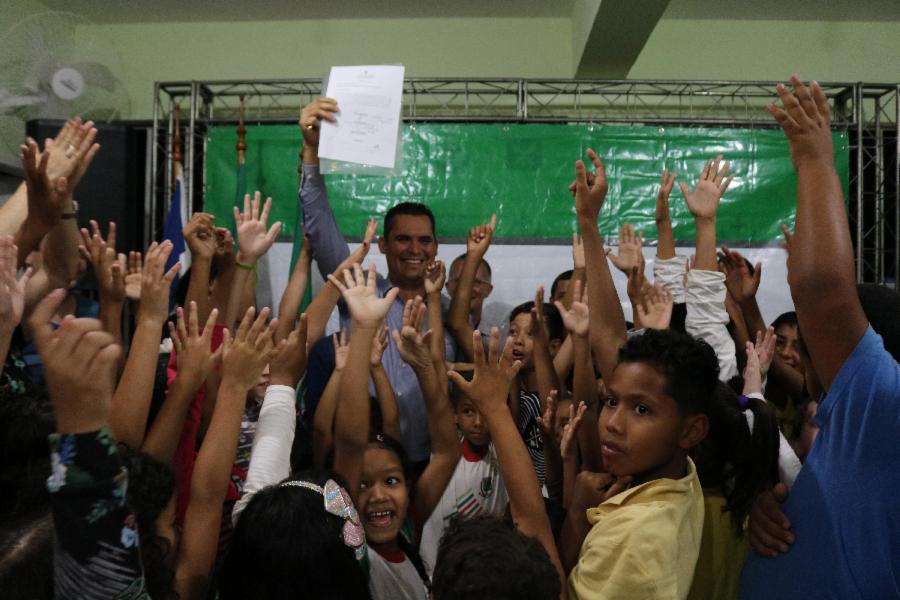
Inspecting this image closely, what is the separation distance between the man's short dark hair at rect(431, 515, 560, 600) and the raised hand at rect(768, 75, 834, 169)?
67 centimetres

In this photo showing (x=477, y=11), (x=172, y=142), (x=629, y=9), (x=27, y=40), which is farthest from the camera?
(x=477, y=11)

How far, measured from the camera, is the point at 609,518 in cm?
119

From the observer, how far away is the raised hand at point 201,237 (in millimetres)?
2098

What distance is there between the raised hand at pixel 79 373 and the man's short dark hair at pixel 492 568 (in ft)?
1.73

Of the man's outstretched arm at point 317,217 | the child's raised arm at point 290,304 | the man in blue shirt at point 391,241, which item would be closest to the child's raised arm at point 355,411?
the child's raised arm at point 290,304

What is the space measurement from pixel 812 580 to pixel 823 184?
1.93 ft

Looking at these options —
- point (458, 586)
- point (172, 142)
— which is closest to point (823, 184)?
point (458, 586)

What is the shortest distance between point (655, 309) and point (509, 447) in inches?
27.4

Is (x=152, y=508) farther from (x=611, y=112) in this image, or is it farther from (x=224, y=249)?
(x=611, y=112)

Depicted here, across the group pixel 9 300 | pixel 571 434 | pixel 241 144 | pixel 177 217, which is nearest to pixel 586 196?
pixel 571 434

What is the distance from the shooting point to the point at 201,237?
2129 mm

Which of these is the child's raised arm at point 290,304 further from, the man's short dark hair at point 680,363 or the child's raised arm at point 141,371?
the man's short dark hair at point 680,363

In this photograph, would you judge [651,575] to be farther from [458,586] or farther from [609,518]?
[458,586]

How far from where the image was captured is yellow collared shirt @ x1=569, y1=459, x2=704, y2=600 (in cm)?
108
